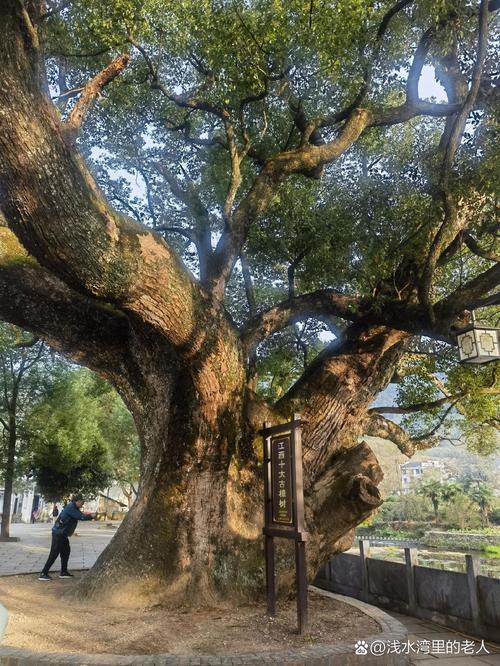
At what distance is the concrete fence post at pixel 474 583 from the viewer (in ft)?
22.0

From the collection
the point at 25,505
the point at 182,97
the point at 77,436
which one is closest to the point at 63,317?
the point at 182,97

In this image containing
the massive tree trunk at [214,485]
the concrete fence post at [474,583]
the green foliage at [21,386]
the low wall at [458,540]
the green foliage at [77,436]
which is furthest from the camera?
the low wall at [458,540]

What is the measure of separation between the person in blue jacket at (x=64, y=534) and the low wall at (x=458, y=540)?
2757 cm

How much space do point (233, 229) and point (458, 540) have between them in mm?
34675

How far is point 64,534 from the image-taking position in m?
8.90

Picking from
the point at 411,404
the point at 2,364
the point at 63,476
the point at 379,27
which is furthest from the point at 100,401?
the point at 379,27

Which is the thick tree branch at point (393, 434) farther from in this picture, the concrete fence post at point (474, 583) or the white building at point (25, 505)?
the white building at point (25, 505)

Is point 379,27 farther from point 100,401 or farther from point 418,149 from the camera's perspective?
point 100,401

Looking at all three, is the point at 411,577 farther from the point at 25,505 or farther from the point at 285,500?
the point at 25,505

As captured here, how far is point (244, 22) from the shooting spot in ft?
26.6

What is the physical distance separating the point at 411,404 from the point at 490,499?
42215 mm

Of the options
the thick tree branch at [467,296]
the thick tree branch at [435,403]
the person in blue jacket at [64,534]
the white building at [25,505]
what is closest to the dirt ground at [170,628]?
the person in blue jacket at [64,534]

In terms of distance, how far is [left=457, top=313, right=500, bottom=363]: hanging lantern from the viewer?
6.43m

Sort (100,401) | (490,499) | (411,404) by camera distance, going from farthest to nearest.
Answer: (490,499) < (100,401) < (411,404)
